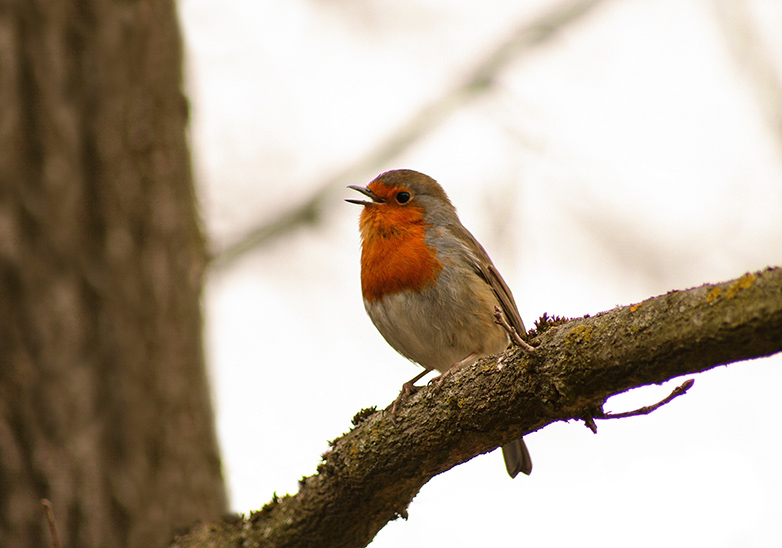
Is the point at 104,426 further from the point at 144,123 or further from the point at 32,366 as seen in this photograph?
the point at 144,123

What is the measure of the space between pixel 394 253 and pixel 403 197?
695 millimetres

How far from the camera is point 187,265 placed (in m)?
4.32

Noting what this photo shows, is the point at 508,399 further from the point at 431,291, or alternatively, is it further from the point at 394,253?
the point at 394,253

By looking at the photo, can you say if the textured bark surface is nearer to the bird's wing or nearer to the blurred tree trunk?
the blurred tree trunk

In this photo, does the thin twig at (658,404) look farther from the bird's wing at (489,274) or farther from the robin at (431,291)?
the bird's wing at (489,274)

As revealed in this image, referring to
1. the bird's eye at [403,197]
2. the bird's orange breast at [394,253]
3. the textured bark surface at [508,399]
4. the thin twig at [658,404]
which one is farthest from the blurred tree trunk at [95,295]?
the thin twig at [658,404]

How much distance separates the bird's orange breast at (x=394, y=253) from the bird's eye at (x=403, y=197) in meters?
0.11

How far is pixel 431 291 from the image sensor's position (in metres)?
4.12

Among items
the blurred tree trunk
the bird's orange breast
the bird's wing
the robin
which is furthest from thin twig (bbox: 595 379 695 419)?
the blurred tree trunk

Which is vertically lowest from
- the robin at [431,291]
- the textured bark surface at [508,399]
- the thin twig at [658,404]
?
the thin twig at [658,404]

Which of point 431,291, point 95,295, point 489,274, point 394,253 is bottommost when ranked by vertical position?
point 431,291

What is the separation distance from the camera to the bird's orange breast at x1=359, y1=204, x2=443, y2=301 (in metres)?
4.17

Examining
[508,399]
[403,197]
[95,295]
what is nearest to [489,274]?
[403,197]

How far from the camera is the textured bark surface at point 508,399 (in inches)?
70.4
